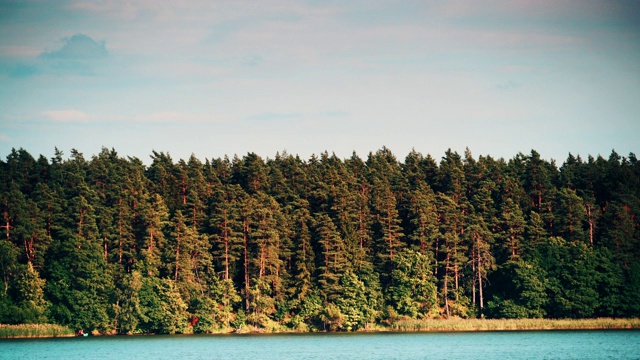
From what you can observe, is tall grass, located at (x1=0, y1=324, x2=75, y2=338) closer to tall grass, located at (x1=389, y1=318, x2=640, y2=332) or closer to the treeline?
the treeline

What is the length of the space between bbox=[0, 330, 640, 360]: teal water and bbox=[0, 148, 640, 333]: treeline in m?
8.54

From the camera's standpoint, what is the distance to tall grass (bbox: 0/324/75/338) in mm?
101750

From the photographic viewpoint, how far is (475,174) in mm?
142125

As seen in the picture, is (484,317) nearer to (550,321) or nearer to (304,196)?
(550,321)

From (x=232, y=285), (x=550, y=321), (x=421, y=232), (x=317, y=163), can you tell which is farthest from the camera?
(x=317, y=163)

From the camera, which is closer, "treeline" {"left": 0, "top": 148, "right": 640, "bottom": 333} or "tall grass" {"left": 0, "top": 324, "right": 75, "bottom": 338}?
"tall grass" {"left": 0, "top": 324, "right": 75, "bottom": 338}

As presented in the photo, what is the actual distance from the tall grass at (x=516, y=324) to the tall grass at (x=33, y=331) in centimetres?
4307

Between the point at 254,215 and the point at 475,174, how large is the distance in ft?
136

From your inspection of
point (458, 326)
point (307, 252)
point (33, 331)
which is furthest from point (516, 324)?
point (33, 331)

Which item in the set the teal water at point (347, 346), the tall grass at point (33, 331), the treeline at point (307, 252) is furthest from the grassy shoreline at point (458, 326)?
the teal water at point (347, 346)

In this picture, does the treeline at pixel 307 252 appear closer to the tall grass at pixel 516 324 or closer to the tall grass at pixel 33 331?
the tall grass at pixel 33 331

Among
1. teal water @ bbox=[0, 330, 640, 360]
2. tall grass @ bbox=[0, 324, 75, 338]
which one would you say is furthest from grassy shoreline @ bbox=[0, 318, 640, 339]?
teal water @ bbox=[0, 330, 640, 360]

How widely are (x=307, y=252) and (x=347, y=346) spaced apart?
36463mm

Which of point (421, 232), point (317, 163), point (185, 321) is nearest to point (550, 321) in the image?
point (421, 232)
